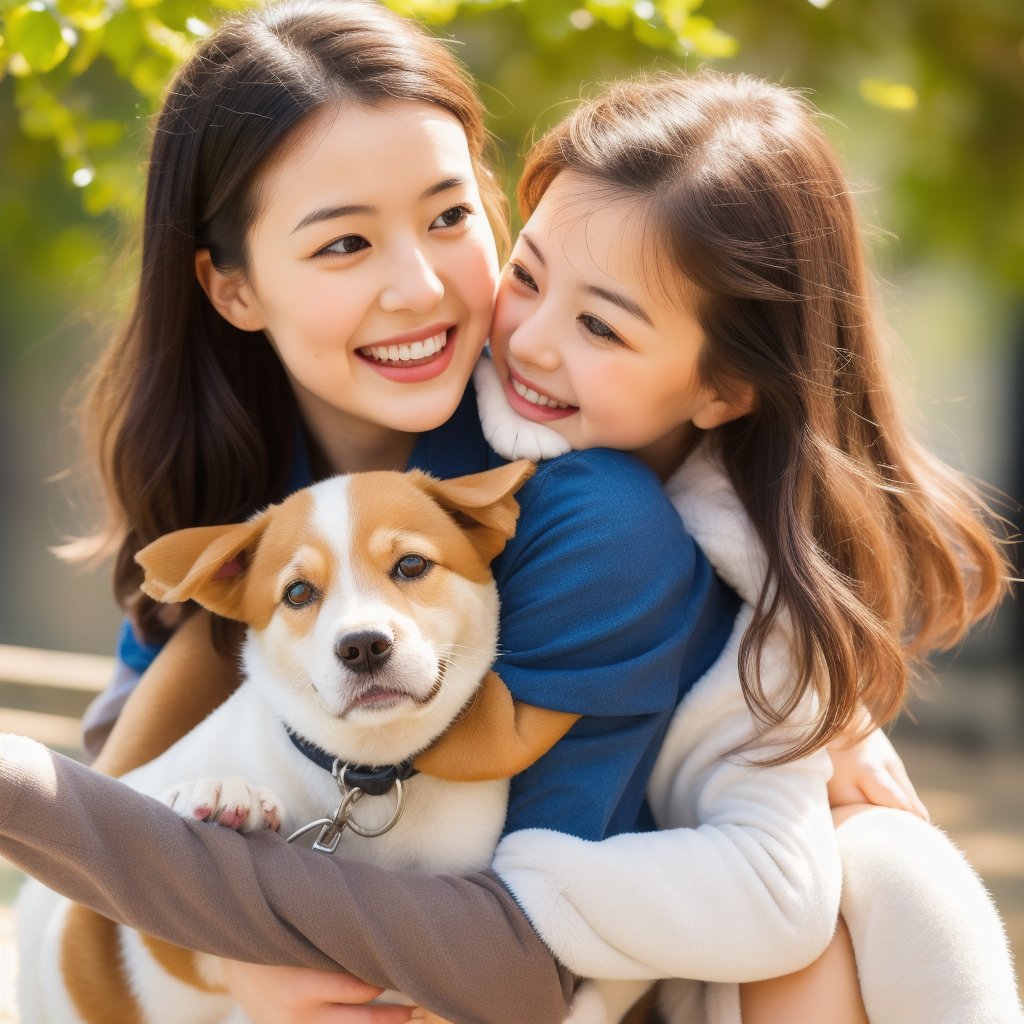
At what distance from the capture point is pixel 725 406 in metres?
2.48

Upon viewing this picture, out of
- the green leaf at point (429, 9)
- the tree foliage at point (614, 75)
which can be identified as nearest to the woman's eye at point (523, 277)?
the tree foliage at point (614, 75)

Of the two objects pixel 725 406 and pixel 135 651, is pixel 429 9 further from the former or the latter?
pixel 135 651

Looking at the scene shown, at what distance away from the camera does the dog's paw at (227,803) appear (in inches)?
77.7

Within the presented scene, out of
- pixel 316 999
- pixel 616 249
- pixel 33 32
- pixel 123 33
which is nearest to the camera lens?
pixel 316 999

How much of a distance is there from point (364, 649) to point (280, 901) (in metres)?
0.40

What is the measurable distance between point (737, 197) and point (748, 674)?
34.2 inches

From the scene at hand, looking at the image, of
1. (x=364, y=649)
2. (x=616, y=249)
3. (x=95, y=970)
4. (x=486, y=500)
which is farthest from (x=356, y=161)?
(x=95, y=970)

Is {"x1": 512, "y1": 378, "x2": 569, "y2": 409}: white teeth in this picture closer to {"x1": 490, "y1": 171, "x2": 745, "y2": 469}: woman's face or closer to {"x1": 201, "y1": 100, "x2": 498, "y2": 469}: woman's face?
{"x1": 490, "y1": 171, "x2": 745, "y2": 469}: woman's face

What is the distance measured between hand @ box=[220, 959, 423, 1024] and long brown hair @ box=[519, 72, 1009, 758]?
802 mm

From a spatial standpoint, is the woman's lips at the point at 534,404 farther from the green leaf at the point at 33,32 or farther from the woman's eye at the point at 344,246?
the green leaf at the point at 33,32

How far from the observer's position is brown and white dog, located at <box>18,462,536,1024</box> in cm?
200

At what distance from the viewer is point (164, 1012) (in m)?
2.22

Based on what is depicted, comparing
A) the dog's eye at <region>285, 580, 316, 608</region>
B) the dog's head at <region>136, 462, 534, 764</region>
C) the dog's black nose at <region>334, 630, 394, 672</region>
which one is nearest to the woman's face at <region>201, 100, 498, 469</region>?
the dog's head at <region>136, 462, 534, 764</region>

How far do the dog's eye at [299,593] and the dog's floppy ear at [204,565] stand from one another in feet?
0.38
